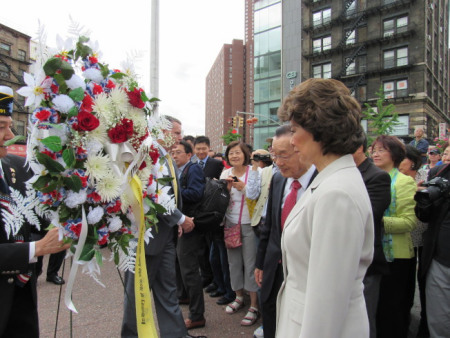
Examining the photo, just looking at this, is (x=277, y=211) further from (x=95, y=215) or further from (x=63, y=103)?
(x=63, y=103)

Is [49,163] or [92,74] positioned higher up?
[92,74]

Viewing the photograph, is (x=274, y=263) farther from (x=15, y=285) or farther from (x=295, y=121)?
(x=15, y=285)

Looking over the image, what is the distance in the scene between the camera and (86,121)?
5.82 feet

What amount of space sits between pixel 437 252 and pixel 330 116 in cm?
232

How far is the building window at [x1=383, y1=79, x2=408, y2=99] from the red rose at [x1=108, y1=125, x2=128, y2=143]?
3497 centimetres

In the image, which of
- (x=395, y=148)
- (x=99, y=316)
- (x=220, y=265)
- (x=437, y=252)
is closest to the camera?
(x=437, y=252)

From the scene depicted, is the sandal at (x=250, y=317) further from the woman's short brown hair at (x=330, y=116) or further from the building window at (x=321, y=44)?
the building window at (x=321, y=44)

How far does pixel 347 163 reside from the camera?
146cm

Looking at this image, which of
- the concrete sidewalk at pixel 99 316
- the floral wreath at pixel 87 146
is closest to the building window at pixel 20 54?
the concrete sidewalk at pixel 99 316

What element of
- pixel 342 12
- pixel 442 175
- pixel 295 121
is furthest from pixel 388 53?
pixel 295 121

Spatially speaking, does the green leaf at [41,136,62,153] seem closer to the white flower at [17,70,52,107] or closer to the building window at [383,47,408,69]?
the white flower at [17,70,52,107]

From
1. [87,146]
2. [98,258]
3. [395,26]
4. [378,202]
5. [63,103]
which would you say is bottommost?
[98,258]

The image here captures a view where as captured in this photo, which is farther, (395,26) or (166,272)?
(395,26)

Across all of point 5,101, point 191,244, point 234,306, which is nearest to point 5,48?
point 191,244
